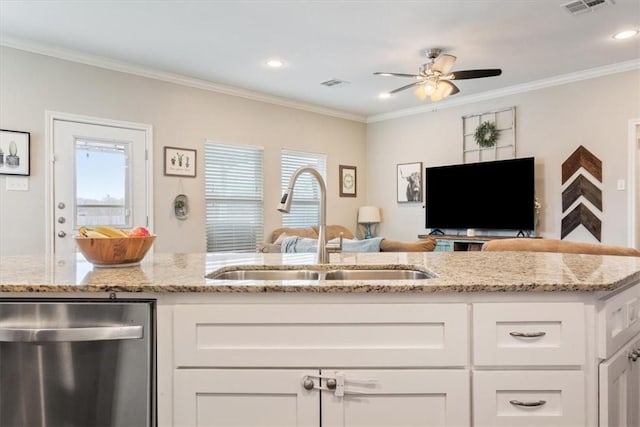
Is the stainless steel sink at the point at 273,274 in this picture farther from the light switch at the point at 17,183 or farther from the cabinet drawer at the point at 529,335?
the light switch at the point at 17,183

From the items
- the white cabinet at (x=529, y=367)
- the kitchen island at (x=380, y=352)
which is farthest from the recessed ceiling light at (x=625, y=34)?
the white cabinet at (x=529, y=367)

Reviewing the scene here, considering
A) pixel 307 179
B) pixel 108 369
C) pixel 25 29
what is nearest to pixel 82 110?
pixel 25 29

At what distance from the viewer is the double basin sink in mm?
1679

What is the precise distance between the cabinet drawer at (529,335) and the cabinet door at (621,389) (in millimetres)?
116

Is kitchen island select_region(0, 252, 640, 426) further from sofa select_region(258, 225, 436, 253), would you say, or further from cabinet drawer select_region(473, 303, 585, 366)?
sofa select_region(258, 225, 436, 253)

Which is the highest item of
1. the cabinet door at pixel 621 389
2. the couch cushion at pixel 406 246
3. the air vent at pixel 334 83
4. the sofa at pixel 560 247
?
the air vent at pixel 334 83

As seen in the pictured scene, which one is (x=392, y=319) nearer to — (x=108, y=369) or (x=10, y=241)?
(x=108, y=369)

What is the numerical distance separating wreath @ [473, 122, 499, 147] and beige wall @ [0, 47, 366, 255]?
193cm

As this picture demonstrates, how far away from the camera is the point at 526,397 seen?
3.97 ft

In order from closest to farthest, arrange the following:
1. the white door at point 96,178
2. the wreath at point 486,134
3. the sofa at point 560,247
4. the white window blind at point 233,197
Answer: the sofa at point 560,247
the white door at point 96,178
the white window blind at point 233,197
the wreath at point 486,134

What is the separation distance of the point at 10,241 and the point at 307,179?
12.0 feet

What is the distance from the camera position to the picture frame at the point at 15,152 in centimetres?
365

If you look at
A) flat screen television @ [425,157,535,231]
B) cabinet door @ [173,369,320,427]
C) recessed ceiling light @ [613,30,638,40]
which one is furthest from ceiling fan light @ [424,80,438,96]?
→ cabinet door @ [173,369,320,427]

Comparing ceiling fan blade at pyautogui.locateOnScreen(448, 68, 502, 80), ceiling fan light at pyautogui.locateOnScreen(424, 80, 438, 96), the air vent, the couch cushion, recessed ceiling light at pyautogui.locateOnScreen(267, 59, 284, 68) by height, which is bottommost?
the couch cushion
